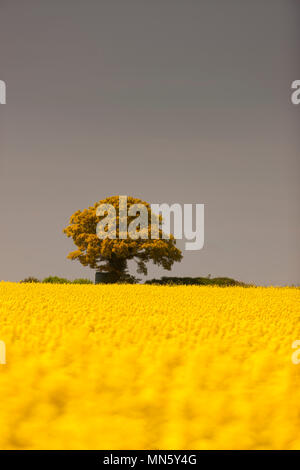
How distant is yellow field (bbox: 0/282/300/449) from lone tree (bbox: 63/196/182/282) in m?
30.3

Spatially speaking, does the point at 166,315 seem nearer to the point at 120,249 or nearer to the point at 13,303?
the point at 13,303

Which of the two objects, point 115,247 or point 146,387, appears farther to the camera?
point 115,247

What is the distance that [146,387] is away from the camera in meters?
3.25

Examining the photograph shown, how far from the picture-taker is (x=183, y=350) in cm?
411

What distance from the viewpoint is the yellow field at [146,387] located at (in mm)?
2639

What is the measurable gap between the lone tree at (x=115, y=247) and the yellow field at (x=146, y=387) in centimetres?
3027

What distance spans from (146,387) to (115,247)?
31841mm

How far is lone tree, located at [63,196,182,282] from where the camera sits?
35.5 meters

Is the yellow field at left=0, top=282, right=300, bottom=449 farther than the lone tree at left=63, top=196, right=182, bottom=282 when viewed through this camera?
No

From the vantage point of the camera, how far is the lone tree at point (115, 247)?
35503 mm

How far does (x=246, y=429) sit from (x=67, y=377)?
1212 millimetres

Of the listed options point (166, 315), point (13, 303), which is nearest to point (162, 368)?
point (166, 315)

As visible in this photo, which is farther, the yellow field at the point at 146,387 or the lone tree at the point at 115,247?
the lone tree at the point at 115,247
